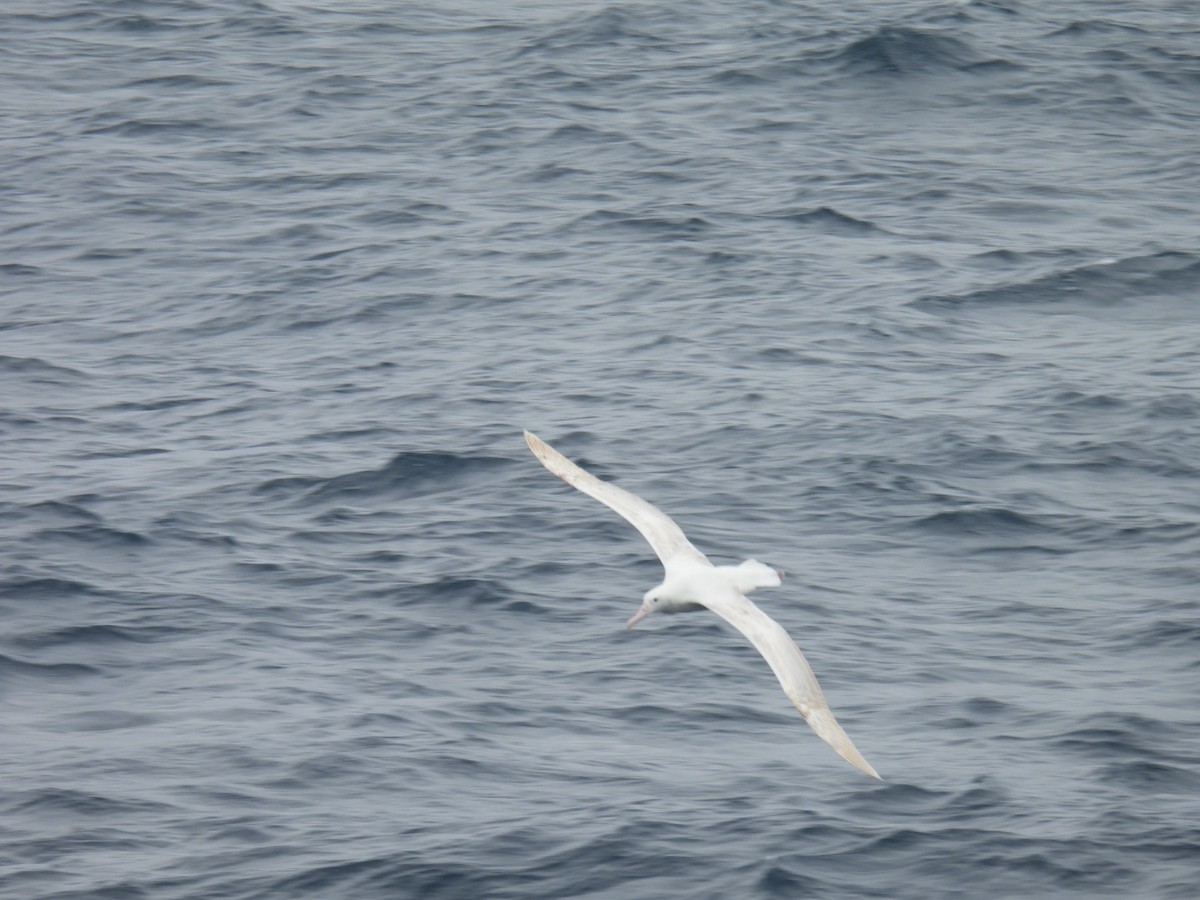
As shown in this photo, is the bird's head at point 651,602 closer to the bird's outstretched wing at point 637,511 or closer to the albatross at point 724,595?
the albatross at point 724,595

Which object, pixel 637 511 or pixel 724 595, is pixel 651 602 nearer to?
pixel 724 595

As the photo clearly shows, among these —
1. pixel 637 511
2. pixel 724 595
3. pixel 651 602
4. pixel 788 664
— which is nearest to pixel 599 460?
pixel 637 511

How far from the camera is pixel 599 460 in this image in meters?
16.8

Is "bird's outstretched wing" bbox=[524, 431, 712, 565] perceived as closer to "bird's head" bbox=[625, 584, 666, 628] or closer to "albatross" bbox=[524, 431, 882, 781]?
"albatross" bbox=[524, 431, 882, 781]

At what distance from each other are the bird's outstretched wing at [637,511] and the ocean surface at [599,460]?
5.18ft

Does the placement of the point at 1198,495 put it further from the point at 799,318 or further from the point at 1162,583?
the point at 799,318

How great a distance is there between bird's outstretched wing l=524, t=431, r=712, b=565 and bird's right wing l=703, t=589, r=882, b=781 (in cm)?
85

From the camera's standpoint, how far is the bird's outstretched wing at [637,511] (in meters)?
12.1

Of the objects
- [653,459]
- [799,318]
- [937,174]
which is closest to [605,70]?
[937,174]

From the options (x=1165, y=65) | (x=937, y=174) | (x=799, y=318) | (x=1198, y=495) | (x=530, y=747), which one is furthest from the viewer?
(x=1165, y=65)

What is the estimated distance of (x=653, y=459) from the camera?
1683 centimetres

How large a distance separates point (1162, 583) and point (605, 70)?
15.8 m

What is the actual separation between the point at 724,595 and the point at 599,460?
5694 mm

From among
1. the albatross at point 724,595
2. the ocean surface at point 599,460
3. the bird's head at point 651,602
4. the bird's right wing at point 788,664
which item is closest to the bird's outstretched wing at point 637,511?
the albatross at point 724,595
